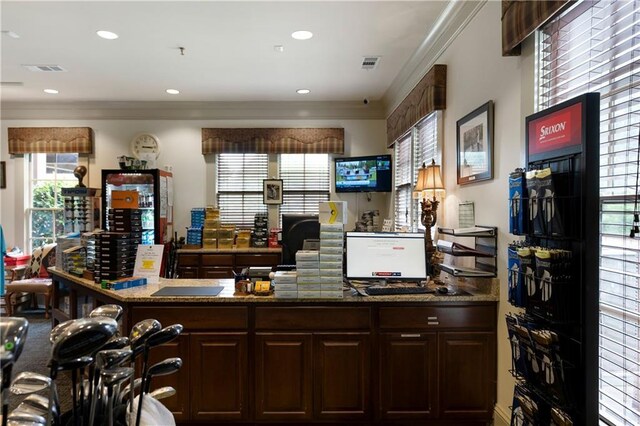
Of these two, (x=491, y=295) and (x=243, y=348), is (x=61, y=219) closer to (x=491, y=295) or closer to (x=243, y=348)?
(x=243, y=348)

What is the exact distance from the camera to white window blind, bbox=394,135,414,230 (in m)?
4.59

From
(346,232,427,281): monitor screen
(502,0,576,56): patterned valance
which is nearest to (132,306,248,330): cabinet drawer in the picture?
(346,232,427,281): monitor screen

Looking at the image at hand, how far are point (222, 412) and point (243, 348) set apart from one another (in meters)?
0.42

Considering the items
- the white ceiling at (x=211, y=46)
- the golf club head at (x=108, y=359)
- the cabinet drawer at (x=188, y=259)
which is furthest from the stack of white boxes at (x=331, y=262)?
the cabinet drawer at (x=188, y=259)

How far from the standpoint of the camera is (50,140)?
5.81 metres

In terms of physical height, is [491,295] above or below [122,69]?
below

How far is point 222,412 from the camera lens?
2469 mm

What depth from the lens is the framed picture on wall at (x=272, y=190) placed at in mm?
5906

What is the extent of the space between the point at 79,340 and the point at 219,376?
157 cm

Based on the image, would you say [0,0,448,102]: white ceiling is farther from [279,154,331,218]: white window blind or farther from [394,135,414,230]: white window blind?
[279,154,331,218]: white window blind

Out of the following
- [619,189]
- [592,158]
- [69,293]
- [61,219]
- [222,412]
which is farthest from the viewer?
[61,219]

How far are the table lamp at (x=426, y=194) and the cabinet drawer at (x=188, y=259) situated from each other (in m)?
3.29

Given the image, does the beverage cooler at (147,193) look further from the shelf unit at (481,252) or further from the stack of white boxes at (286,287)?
the shelf unit at (481,252)

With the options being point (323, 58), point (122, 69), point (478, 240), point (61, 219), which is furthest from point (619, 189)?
point (61, 219)
